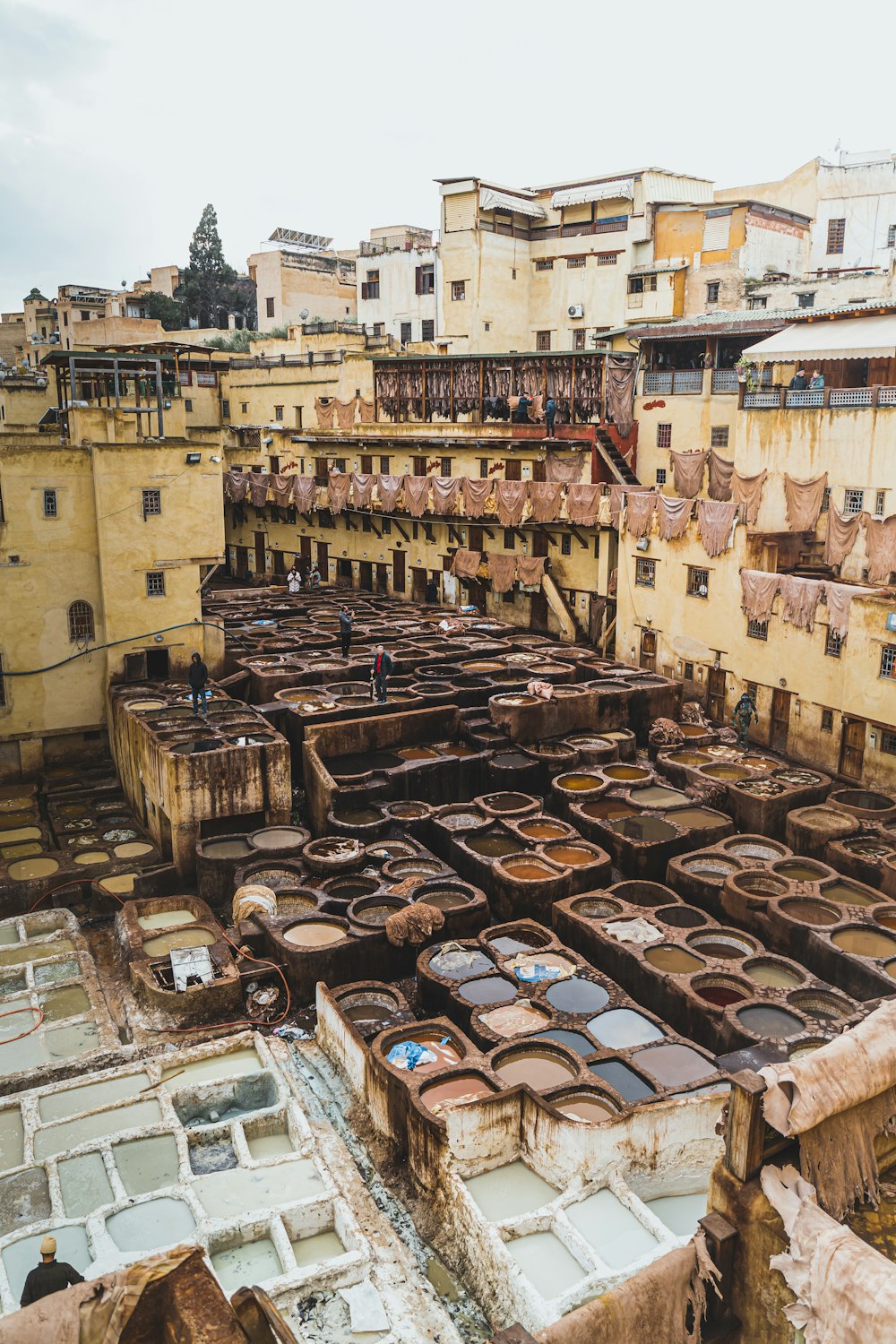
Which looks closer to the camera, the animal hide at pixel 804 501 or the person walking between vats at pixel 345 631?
the animal hide at pixel 804 501

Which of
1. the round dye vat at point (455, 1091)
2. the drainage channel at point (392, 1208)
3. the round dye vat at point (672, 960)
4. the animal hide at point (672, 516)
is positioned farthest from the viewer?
the animal hide at point (672, 516)

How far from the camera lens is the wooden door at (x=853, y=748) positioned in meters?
24.1

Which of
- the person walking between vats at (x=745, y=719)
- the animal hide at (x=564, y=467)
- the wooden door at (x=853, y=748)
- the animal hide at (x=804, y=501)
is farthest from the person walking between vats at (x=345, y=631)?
the wooden door at (x=853, y=748)

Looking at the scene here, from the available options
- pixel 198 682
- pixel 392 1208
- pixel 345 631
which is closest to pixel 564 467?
pixel 345 631

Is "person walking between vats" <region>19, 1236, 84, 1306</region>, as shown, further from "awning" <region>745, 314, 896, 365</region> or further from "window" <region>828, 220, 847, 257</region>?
"window" <region>828, 220, 847, 257</region>

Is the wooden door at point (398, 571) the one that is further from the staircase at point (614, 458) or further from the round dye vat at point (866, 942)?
the round dye vat at point (866, 942)

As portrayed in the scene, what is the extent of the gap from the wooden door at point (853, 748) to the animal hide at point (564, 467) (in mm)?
16028

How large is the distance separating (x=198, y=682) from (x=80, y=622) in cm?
424

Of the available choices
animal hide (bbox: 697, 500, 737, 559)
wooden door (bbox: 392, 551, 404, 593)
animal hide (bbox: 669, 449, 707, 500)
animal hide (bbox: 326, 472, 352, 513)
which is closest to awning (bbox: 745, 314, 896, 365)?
animal hide (bbox: 669, 449, 707, 500)

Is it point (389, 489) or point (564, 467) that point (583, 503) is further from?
point (389, 489)

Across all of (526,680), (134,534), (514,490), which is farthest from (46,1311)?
(514,490)

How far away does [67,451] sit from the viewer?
24.6 metres

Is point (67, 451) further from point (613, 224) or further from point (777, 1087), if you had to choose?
point (613, 224)

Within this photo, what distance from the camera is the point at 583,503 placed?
34.9 meters
